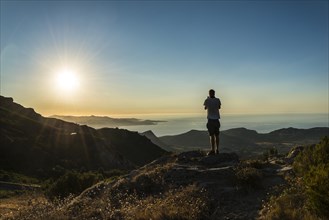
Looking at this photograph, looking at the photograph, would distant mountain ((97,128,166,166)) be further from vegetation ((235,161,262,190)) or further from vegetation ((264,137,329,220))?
vegetation ((264,137,329,220))

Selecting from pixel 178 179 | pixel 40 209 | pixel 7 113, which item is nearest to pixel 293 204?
pixel 178 179

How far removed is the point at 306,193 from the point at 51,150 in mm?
71337

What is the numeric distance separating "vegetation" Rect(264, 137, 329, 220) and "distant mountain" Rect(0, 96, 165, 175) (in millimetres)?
57545

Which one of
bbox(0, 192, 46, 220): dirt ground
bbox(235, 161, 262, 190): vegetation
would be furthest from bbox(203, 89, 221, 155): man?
bbox(0, 192, 46, 220): dirt ground

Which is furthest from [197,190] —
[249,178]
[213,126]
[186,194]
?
[213,126]

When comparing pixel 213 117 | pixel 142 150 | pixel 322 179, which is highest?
pixel 213 117

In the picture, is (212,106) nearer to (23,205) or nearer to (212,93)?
(212,93)

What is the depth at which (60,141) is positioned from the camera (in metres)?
79.6

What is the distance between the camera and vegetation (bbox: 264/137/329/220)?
24.4ft

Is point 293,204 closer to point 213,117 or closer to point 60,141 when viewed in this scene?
point 213,117

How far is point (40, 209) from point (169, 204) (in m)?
4.03

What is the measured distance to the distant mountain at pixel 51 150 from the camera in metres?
66.4

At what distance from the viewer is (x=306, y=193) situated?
8.23 m

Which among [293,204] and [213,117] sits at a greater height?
[213,117]
